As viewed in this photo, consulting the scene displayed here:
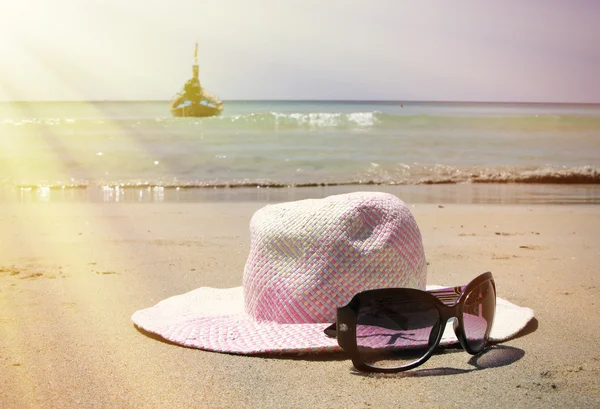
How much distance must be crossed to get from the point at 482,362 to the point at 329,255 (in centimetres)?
84

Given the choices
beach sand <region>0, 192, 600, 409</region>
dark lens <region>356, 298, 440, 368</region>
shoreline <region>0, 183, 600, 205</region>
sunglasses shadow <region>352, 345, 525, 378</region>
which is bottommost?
shoreline <region>0, 183, 600, 205</region>

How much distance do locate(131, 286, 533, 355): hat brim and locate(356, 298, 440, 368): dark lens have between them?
0.60ft

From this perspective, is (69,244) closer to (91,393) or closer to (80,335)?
(80,335)

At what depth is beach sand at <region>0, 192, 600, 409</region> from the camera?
2.58 m

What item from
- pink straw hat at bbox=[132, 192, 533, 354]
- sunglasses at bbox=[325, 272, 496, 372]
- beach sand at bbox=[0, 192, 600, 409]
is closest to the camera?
beach sand at bbox=[0, 192, 600, 409]

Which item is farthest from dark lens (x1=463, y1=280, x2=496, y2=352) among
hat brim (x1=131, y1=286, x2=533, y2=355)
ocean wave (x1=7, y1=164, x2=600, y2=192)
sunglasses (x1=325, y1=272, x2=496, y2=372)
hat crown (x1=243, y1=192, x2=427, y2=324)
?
ocean wave (x1=7, y1=164, x2=600, y2=192)

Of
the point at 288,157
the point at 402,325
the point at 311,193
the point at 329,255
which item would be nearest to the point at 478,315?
the point at 402,325

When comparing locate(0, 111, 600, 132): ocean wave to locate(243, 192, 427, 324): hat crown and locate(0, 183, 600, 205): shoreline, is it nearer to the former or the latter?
locate(0, 183, 600, 205): shoreline

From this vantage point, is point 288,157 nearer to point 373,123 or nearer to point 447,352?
point 447,352

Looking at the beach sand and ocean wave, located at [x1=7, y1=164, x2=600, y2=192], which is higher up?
the beach sand

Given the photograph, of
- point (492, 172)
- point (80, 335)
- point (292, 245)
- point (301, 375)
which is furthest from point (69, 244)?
point (492, 172)

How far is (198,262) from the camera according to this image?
17.7ft

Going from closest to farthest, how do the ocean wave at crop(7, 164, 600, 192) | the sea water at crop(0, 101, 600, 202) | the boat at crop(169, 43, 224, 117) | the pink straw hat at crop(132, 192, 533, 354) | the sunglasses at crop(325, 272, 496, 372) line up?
the sunglasses at crop(325, 272, 496, 372)
the pink straw hat at crop(132, 192, 533, 354)
the ocean wave at crop(7, 164, 600, 192)
the sea water at crop(0, 101, 600, 202)
the boat at crop(169, 43, 224, 117)

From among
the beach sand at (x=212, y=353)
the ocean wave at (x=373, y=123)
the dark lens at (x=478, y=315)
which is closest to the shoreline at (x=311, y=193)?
the beach sand at (x=212, y=353)
